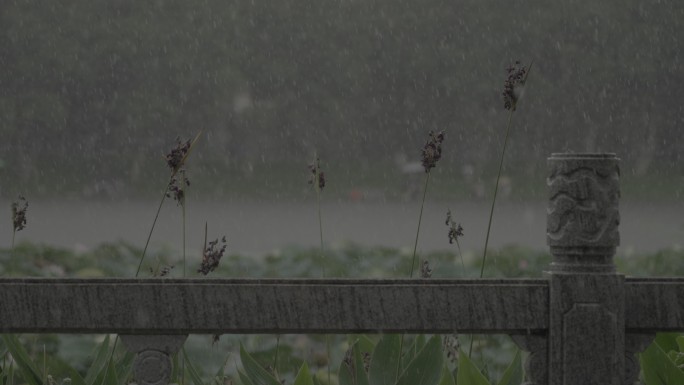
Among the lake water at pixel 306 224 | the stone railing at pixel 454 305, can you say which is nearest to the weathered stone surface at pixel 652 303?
the stone railing at pixel 454 305

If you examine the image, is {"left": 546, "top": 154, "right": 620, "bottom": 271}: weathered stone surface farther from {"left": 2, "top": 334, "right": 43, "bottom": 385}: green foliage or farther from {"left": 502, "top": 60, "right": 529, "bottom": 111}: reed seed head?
{"left": 2, "top": 334, "right": 43, "bottom": 385}: green foliage

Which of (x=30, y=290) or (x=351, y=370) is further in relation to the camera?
(x=351, y=370)

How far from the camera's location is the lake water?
35.8 feet

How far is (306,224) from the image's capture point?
1266cm

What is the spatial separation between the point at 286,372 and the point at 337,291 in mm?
2241

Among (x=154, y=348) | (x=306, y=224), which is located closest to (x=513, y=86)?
(x=154, y=348)

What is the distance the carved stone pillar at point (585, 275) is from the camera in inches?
89.0

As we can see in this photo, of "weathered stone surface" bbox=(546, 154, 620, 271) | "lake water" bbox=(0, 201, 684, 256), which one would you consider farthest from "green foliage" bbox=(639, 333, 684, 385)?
"lake water" bbox=(0, 201, 684, 256)

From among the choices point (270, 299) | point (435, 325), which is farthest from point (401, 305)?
point (270, 299)

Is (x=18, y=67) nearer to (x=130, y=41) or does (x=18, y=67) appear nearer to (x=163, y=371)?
(x=130, y=41)

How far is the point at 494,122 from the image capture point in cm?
2189

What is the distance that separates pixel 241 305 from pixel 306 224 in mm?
10431

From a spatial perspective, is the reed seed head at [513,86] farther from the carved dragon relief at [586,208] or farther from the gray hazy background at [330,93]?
the gray hazy background at [330,93]

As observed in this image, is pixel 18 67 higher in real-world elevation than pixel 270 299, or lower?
higher
